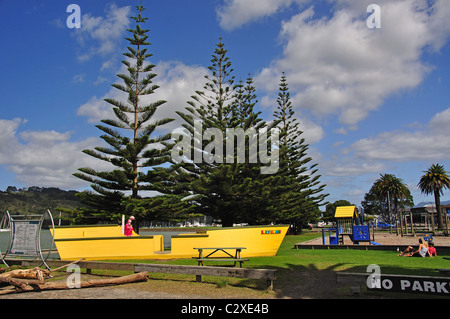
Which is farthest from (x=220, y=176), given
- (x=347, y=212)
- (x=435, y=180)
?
(x=435, y=180)

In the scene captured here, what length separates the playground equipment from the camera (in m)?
16.2

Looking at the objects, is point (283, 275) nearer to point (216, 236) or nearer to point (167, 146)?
point (216, 236)

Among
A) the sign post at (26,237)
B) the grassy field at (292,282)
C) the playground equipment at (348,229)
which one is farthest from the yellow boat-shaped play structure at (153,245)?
the playground equipment at (348,229)

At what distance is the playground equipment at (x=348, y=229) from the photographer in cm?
1616

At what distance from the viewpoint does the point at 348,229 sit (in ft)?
66.9

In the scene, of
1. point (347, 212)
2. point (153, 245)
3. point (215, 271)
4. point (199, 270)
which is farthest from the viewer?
point (347, 212)

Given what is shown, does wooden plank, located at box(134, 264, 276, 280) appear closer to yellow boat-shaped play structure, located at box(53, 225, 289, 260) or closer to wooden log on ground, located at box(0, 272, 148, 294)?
wooden log on ground, located at box(0, 272, 148, 294)

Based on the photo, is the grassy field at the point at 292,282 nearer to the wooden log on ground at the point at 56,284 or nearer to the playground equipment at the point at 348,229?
the wooden log on ground at the point at 56,284

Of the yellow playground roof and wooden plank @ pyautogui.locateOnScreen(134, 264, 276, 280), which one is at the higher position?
the yellow playground roof

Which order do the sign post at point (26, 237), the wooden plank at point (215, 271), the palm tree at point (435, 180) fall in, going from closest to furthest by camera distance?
the wooden plank at point (215, 271) < the sign post at point (26, 237) < the palm tree at point (435, 180)

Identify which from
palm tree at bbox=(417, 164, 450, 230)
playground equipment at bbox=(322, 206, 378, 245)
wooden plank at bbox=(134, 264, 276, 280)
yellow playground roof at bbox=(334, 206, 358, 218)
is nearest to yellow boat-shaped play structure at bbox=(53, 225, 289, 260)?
wooden plank at bbox=(134, 264, 276, 280)

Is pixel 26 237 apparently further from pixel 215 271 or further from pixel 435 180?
pixel 435 180

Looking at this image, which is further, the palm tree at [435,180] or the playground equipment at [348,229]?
the palm tree at [435,180]
